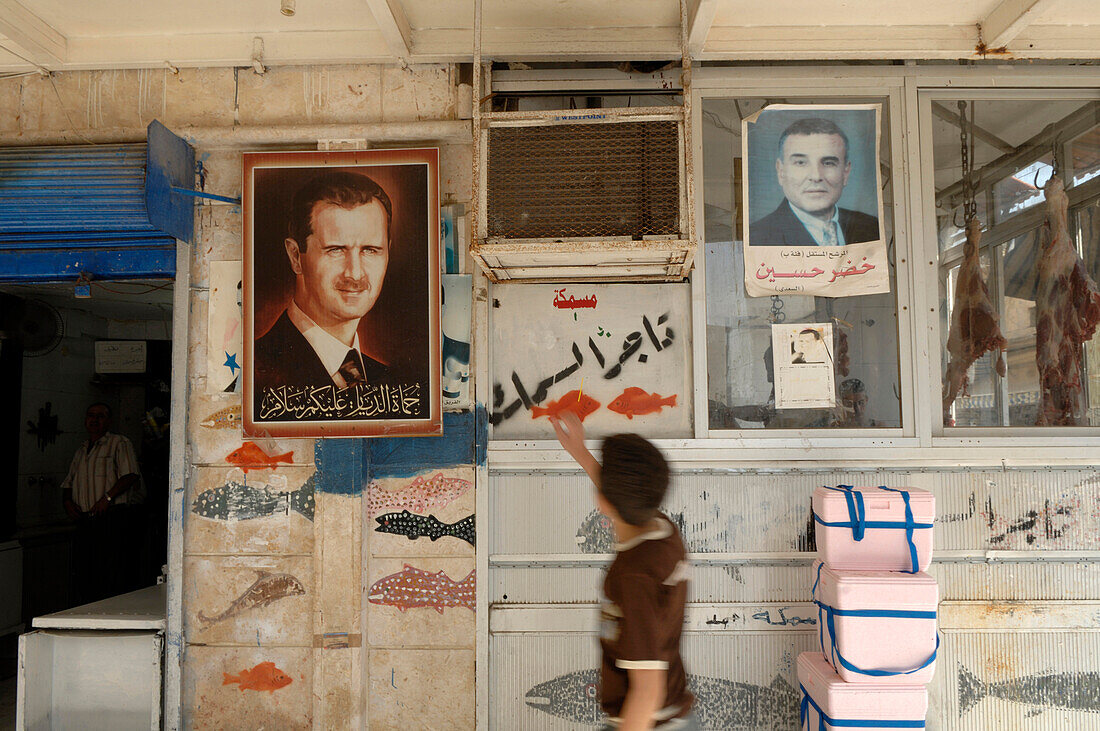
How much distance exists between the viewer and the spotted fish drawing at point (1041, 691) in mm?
3516

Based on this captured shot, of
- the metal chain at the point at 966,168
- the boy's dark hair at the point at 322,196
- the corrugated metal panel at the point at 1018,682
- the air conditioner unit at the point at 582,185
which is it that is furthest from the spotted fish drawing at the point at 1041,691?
the boy's dark hair at the point at 322,196

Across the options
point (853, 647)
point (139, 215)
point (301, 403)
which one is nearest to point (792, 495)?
point (853, 647)

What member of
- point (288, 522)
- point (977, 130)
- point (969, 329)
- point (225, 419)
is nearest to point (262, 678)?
point (288, 522)

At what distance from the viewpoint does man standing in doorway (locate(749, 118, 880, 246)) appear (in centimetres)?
370

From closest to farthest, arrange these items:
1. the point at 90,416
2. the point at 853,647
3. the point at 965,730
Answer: the point at 853,647, the point at 965,730, the point at 90,416

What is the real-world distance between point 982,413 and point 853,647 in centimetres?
154

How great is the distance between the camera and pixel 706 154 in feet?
12.3

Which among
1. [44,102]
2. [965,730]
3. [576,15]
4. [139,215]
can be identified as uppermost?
[576,15]

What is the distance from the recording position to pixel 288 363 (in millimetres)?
3584

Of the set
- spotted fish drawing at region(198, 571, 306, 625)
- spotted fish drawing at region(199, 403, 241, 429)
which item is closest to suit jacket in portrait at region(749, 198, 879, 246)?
spotted fish drawing at region(199, 403, 241, 429)

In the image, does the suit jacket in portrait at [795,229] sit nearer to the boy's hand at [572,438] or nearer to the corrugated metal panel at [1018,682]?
the boy's hand at [572,438]

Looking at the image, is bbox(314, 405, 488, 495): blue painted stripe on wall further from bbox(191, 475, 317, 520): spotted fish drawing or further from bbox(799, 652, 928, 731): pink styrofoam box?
bbox(799, 652, 928, 731): pink styrofoam box

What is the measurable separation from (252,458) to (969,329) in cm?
384

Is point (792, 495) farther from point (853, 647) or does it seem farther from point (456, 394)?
point (456, 394)
